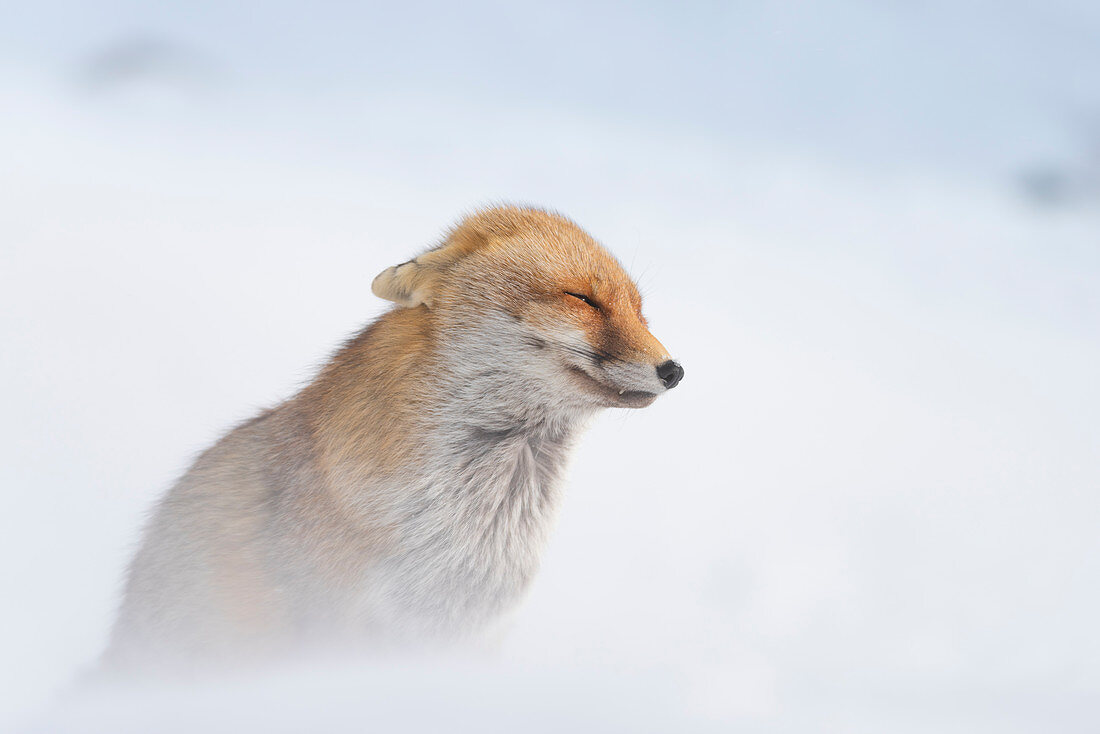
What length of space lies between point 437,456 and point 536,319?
0.63 m

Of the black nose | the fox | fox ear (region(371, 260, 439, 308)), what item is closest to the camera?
the black nose

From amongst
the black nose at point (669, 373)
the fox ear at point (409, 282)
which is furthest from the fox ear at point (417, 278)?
the black nose at point (669, 373)

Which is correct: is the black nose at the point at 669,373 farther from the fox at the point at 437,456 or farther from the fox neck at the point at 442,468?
the fox neck at the point at 442,468

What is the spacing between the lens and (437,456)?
370 centimetres

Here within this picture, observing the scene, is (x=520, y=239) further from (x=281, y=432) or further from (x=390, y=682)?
(x=390, y=682)

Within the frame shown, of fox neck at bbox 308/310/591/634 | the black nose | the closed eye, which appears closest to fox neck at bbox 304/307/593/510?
fox neck at bbox 308/310/591/634

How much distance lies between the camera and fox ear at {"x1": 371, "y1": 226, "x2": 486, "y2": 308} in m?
3.81

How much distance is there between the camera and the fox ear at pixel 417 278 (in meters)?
3.81

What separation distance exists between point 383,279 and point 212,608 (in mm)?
1479

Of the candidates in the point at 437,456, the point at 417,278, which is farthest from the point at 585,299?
the point at 437,456

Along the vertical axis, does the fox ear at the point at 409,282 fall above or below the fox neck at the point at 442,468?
above

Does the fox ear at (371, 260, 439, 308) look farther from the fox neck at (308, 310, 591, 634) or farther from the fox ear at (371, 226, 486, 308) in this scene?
the fox neck at (308, 310, 591, 634)

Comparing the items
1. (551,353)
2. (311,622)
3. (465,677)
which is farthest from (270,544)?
(551,353)

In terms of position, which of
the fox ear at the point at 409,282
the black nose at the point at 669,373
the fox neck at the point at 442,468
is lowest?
the fox neck at the point at 442,468
